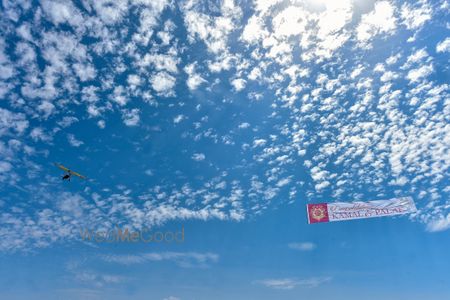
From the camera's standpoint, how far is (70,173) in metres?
44.5

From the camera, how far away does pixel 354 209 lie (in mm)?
37094

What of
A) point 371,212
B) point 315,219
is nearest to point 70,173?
point 315,219

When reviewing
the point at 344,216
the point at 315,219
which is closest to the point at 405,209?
the point at 344,216

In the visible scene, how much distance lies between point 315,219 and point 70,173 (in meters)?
39.7

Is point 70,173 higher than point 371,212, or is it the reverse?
point 70,173

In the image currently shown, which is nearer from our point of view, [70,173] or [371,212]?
[371,212]

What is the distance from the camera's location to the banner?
35750mm

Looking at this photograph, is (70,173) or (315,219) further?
(70,173)

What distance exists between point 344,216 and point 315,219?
428cm

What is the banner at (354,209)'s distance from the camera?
3575 cm

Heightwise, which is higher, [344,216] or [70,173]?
[70,173]

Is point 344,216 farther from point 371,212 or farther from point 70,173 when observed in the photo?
point 70,173

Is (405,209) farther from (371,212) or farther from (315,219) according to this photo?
(315,219)

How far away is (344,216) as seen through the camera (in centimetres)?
3634
